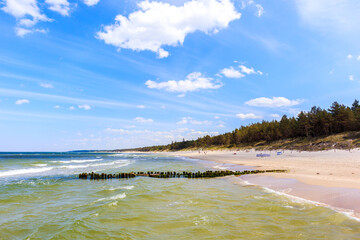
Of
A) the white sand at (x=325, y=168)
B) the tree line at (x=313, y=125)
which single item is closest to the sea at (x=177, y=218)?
the white sand at (x=325, y=168)

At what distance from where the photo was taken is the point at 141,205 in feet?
45.0

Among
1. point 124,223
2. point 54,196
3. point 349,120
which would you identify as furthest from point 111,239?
point 349,120

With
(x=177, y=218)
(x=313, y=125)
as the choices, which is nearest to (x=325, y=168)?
(x=177, y=218)

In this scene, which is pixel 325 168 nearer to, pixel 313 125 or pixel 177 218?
pixel 177 218

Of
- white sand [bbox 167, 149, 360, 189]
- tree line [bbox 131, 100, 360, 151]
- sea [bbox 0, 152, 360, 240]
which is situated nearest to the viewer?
→ sea [bbox 0, 152, 360, 240]

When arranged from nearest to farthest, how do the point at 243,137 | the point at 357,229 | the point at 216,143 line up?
the point at 357,229 < the point at 243,137 < the point at 216,143

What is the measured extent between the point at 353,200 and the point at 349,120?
7480 centimetres

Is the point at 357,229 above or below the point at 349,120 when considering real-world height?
below

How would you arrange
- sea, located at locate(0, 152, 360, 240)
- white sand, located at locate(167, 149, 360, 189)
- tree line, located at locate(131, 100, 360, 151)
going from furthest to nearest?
1. tree line, located at locate(131, 100, 360, 151)
2. white sand, located at locate(167, 149, 360, 189)
3. sea, located at locate(0, 152, 360, 240)

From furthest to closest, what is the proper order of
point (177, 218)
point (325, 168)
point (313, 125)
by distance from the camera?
1. point (313, 125)
2. point (325, 168)
3. point (177, 218)

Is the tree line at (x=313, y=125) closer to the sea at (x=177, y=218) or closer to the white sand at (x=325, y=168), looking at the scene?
the white sand at (x=325, y=168)

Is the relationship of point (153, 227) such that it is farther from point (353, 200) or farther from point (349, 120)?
point (349, 120)

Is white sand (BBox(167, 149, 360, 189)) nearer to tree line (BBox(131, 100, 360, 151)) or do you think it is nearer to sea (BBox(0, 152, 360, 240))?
sea (BBox(0, 152, 360, 240))

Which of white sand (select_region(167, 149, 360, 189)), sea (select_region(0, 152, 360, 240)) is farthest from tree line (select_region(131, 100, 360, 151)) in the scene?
sea (select_region(0, 152, 360, 240))
